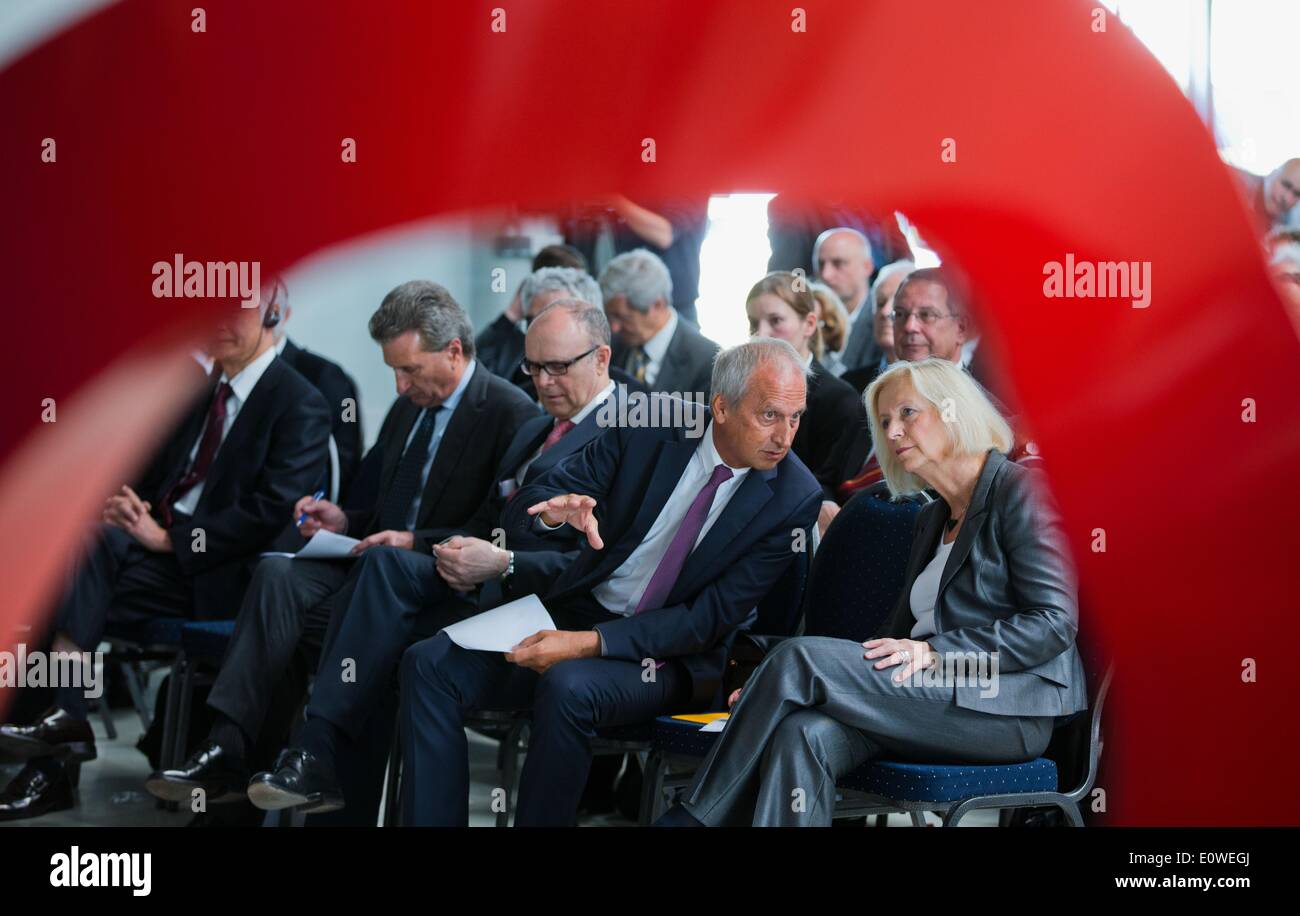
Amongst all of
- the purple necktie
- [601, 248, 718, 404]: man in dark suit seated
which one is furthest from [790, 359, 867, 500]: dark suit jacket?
[601, 248, 718, 404]: man in dark suit seated

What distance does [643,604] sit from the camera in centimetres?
343

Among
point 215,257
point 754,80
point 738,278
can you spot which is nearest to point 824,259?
point 738,278

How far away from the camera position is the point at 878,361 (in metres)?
4.70

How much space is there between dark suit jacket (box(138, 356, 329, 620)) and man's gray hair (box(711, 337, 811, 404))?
1.53m

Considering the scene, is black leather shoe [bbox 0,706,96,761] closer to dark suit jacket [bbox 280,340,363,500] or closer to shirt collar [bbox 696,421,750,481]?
dark suit jacket [bbox 280,340,363,500]

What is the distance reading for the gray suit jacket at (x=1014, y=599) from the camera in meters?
2.83

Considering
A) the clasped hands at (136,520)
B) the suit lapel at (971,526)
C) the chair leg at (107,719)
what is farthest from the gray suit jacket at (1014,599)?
the chair leg at (107,719)

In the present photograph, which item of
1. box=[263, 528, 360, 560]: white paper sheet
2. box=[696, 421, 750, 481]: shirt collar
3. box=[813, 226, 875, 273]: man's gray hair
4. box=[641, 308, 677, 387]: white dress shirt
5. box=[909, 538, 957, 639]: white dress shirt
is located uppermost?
box=[813, 226, 875, 273]: man's gray hair

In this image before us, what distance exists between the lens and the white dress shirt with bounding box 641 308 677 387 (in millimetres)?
4820

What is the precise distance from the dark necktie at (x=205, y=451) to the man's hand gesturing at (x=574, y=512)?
1.51 meters

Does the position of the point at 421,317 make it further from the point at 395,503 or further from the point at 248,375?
the point at 248,375

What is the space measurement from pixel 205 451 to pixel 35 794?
1072 millimetres

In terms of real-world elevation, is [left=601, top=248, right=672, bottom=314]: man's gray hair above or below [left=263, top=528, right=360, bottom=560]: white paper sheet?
above
